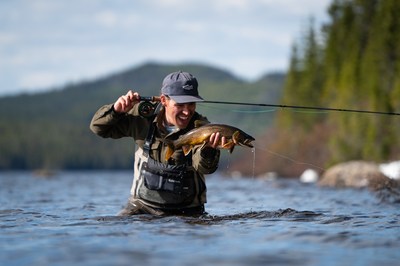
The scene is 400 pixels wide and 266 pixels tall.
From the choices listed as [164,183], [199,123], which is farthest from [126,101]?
[164,183]

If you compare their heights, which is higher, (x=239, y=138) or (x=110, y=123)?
(x=110, y=123)

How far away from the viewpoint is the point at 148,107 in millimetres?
9430

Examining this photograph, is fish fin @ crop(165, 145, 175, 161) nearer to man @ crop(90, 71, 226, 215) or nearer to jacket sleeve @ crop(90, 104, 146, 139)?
man @ crop(90, 71, 226, 215)

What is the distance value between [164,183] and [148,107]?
98 centimetres

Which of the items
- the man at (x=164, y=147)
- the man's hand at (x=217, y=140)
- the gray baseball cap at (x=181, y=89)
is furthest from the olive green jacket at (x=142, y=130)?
the gray baseball cap at (x=181, y=89)

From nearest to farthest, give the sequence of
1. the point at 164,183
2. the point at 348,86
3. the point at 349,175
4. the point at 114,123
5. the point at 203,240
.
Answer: the point at 203,240
the point at 114,123
the point at 164,183
the point at 349,175
the point at 348,86

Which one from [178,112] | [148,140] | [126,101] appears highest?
[126,101]

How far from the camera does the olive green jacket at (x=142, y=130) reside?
30.1ft

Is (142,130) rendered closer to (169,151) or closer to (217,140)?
(169,151)

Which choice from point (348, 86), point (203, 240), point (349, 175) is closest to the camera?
point (203, 240)

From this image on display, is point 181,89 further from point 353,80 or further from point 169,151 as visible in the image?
point 353,80

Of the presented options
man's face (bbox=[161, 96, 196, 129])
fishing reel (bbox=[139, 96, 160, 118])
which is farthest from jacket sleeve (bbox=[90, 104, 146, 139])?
man's face (bbox=[161, 96, 196, 129])

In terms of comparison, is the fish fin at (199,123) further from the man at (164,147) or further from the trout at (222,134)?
the trout at (222,134)

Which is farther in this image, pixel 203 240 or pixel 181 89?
pixel 181 89
